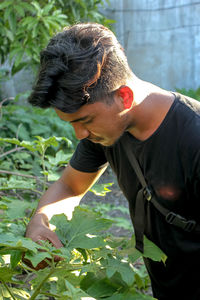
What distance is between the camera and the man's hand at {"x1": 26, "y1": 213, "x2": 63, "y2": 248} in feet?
4.75

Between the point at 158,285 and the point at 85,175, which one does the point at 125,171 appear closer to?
the point at 85,175

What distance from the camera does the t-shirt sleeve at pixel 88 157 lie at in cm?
198

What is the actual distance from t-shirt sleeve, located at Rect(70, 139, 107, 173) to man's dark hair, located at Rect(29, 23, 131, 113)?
458mm

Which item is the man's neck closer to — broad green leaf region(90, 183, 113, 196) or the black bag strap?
the black bag strap

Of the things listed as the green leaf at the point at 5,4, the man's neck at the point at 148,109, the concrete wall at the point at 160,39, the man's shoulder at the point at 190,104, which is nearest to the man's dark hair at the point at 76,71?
the man's neck at the point at 148,109

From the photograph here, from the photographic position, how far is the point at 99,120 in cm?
157

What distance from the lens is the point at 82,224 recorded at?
1.42 m

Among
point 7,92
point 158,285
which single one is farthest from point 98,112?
point 7,92

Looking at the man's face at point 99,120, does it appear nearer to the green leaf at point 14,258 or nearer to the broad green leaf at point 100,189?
the broad green leaf at point 100,189

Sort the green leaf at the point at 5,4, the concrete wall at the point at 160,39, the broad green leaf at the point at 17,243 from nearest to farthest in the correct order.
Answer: the broad green leaf at the point at 17,243, the green leaf at the point at 5,4, the concrete wall at the point at 160,39

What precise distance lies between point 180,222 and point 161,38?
296 inches

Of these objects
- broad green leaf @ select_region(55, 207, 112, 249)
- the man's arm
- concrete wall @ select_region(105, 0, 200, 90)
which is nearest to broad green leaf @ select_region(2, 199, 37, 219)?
the man's arm

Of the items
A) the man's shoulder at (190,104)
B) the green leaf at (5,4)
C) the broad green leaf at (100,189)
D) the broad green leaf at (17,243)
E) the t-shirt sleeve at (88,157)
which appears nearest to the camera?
the broad green leaf at (17,243)

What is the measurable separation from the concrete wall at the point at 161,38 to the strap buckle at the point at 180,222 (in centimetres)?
738
